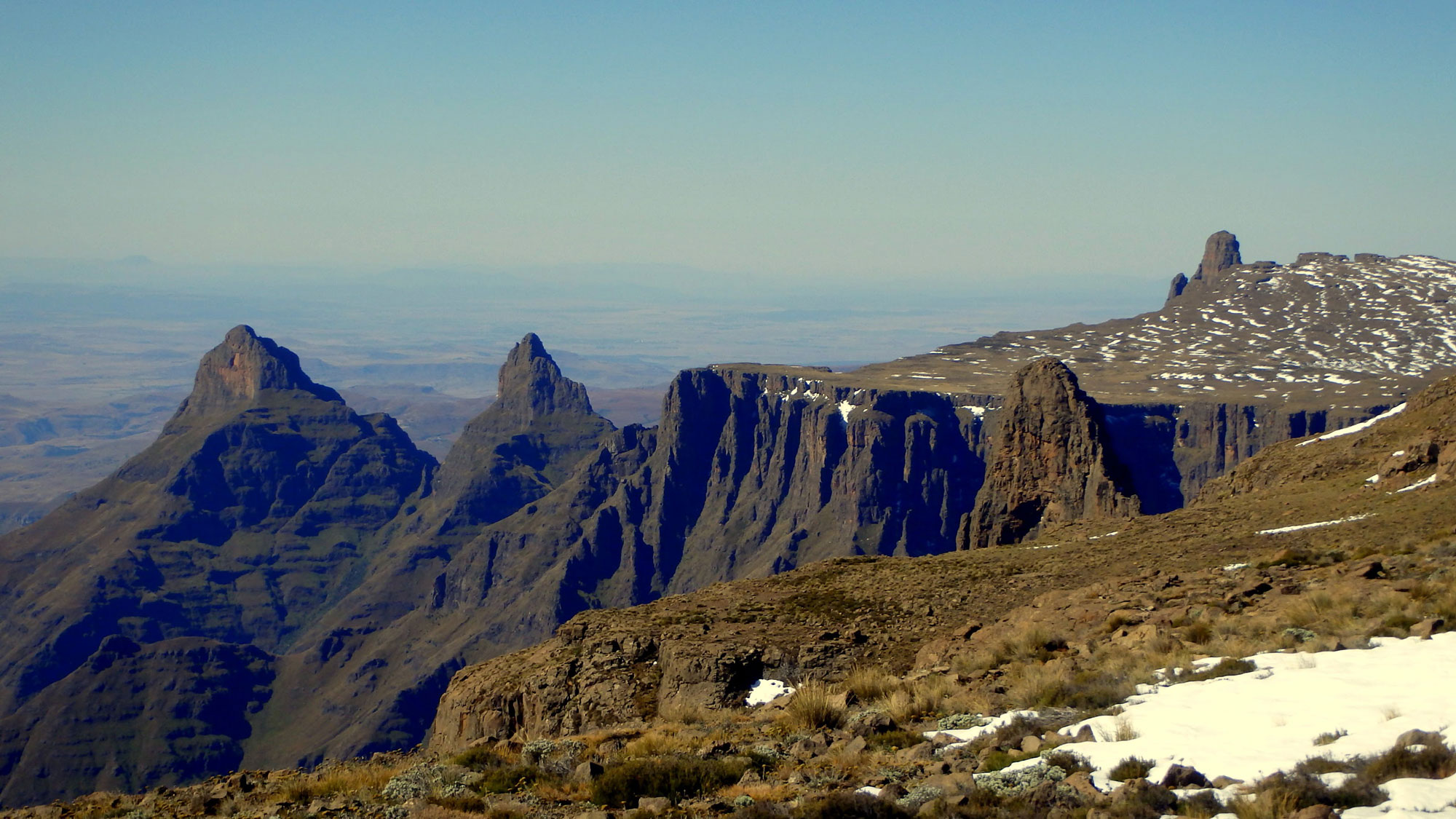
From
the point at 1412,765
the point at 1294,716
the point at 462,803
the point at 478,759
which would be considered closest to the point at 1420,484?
the point at 1294,716

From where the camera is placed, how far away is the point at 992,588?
1300 inches

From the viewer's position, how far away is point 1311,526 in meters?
34.1

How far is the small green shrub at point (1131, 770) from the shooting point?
14902 millimetres

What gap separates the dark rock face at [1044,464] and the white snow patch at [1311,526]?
35484 mm

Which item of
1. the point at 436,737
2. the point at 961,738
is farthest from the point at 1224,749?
the point at 436,737

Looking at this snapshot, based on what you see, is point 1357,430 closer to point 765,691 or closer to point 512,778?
point 765,691

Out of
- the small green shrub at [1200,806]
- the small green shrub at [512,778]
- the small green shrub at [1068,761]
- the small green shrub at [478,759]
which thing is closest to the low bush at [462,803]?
the small green shrub at [512,778]

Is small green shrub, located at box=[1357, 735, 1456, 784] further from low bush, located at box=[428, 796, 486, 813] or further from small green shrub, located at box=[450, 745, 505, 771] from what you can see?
small green shrub, located at box=[450, 745, 505, 771]

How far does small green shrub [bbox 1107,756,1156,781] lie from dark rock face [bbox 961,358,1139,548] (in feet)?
187

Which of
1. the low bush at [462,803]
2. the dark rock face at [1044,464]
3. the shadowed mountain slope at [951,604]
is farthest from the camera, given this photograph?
the dark rock face at [1044,464]

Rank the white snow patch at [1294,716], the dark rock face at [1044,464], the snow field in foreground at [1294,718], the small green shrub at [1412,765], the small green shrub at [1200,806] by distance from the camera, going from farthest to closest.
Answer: the dark rock face at [1044,464] < the white snow patch at [1294,716] < the snow field in foreground at [1294,718] < the small green shrub at [1412,765] < the small green shrub at [1200,806]

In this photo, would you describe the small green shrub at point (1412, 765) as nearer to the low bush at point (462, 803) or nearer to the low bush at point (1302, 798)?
the low bush at point (1302, 798)

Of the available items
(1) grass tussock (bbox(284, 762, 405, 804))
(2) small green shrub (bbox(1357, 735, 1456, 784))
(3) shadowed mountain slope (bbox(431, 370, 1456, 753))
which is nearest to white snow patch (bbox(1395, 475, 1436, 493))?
(3) shadowed mountain slope (bbox(431, 370, 1456, 753))

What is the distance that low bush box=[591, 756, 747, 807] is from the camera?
16594 millimetres
